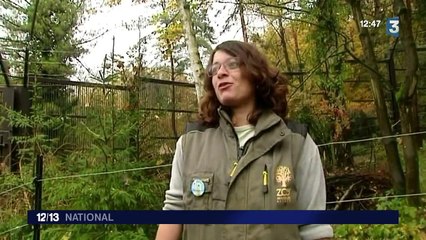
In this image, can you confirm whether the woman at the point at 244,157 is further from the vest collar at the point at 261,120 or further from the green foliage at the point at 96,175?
the green foliage at the point at 96,175

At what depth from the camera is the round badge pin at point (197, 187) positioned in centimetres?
134

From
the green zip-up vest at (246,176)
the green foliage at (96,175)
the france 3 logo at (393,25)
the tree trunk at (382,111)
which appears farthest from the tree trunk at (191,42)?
the green zip-up vest at (246,176)

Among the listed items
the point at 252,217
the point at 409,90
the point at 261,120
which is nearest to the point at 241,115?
the point at 261,120

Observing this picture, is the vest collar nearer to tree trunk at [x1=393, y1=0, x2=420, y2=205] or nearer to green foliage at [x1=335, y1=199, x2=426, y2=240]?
green foliage at [x1=335, y1=199, x2=426, y2=240]

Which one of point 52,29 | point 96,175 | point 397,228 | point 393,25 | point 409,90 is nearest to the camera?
point 96,175

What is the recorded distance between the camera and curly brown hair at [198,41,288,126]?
145cm

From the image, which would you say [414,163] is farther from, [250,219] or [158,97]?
[250,219]

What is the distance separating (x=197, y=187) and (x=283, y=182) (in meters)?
0.22

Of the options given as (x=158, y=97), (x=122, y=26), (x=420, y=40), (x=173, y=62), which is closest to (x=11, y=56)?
(x=122, y=26)

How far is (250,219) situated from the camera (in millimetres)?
1273

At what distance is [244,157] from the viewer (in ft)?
4.40

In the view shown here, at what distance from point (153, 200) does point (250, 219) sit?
230 cm

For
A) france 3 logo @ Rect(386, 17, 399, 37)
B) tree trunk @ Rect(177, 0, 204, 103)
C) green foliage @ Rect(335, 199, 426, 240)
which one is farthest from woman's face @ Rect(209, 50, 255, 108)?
france 3 logo @ Rect(386, 17, 399, 37)

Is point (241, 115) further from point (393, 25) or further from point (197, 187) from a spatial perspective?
point (393, 25)
